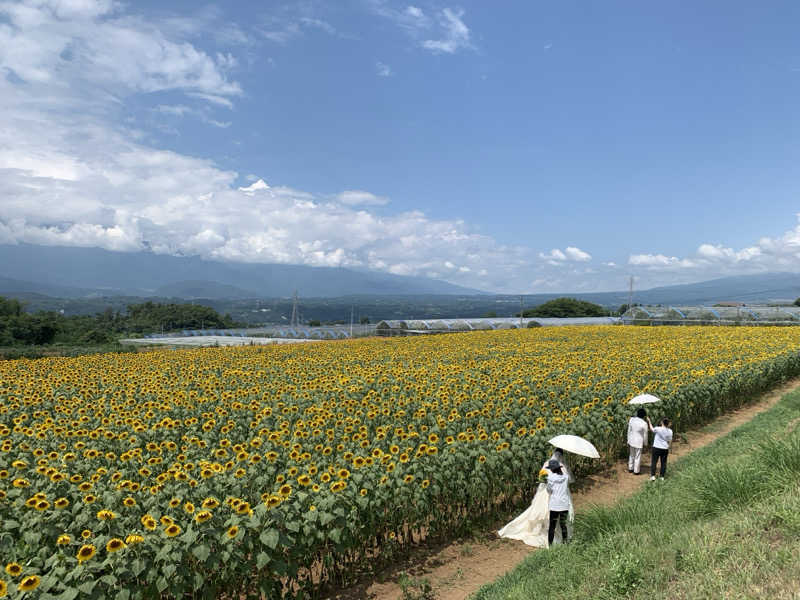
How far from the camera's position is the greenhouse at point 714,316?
46750 mm

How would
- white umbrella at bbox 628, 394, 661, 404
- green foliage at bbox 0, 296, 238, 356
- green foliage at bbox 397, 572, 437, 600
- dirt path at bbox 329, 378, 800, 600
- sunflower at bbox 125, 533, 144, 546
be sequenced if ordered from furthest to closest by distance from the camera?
green foliage at bbox 0, 296, 238, 356 → white umbrella at bbox 628, 394, 661, 404 → dirt path at bbox 329, 378, 800, 600 → green foliage at bbox 397, 572, 437, 600 → sunflower at bbox 125, 533, 144, 546

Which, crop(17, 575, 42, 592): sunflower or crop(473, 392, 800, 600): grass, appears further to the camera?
crop(473, 392, 800, 600): grass

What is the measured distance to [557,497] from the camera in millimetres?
6918

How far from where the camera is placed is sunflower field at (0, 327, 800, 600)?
461 cm

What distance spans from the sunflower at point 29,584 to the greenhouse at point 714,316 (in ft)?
176

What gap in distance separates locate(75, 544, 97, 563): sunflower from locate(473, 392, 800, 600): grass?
150 inches

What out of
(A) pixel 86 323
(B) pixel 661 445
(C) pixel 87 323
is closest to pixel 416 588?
(B) pixel 661 445

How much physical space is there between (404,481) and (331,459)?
1.17 meters

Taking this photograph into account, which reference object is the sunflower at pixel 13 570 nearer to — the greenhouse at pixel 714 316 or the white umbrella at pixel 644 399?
the white umbrella at pixel 644 399

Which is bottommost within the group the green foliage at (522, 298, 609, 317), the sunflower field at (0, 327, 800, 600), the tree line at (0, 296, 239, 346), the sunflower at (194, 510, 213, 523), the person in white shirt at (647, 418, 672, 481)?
the tree line at (0, 296, 239, 346)

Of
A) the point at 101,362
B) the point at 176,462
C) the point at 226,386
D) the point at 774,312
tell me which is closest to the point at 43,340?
the point at 101,362

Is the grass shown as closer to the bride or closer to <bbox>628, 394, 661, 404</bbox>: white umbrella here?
the bride

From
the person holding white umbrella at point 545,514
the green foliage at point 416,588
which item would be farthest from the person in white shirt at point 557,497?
the green foliage at point 416,588

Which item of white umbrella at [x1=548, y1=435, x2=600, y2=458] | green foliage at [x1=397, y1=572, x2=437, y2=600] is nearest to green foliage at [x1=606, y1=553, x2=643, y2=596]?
green foliage at [x1=397, y1=572, x2=437, y2=600]
